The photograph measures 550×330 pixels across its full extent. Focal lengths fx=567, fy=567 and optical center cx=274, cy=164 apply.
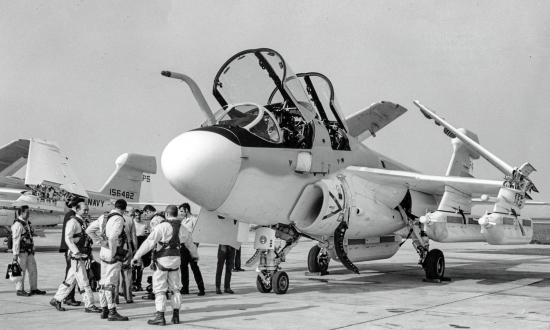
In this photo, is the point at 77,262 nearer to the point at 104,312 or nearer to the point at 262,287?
the point at 104,312

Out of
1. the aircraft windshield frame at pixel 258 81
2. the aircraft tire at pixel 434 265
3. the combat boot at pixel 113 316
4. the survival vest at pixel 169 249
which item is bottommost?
the combat boot at pixel 113 316

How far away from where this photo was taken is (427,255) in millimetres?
12469

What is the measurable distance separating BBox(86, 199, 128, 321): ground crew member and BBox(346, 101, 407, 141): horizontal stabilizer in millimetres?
8007

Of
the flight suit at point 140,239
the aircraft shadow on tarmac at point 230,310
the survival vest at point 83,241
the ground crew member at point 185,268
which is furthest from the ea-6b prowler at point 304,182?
the flight suit at point 140,239

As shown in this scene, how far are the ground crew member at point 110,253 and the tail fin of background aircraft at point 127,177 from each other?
59.5 ft

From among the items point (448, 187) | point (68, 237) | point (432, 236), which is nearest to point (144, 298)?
point (68, 237)

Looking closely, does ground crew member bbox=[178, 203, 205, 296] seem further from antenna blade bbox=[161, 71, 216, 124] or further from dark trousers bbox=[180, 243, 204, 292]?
antenna blade bbox=[161, 71, 216, 124]

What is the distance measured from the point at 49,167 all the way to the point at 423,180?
1156 cm

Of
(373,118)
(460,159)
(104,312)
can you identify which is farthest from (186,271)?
(460,159)

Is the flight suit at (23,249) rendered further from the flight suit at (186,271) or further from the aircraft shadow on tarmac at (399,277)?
the aircraft shadow on tarmac at (399,277)

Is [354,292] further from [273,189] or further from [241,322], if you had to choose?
[241,322]

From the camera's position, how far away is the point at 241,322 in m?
→ 7.01

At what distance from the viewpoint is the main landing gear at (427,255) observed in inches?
482

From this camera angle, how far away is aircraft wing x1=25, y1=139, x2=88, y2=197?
55.7ft
